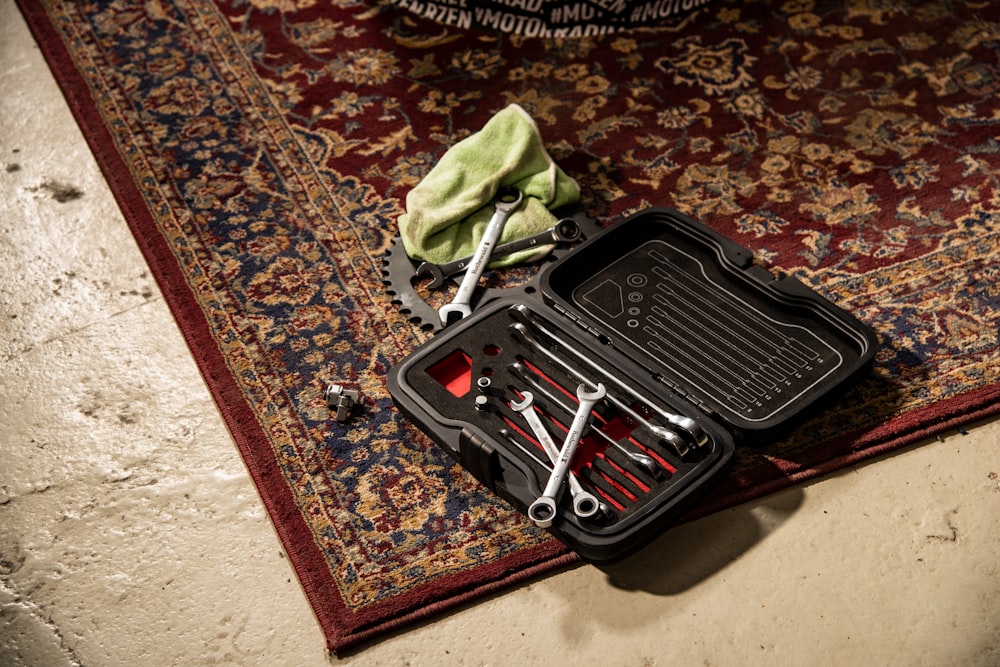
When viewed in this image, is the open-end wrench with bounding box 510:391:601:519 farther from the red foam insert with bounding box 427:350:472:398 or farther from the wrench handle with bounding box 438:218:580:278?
the wrench handle with bounding box 438:218:580:278

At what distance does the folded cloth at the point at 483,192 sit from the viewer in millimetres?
1574

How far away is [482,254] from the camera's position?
A: 61.2 inches

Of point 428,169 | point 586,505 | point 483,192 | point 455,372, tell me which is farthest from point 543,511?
point 428,169

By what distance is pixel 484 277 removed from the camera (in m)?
1.58

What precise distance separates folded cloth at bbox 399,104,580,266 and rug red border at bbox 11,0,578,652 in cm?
37

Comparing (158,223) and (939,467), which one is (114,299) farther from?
(939,467)

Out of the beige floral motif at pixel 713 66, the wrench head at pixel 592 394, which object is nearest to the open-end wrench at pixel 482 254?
the wrench head at pixel 592 394

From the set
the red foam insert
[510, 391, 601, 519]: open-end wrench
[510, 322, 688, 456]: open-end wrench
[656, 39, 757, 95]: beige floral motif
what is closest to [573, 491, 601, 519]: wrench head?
[510, 391, 601, 519]: open-end wrench

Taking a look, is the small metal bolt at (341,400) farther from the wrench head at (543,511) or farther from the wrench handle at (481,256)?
the wrench head at (543,511)

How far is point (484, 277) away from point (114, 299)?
612 mm

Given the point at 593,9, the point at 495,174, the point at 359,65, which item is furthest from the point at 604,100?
Answer: the point at 359,65

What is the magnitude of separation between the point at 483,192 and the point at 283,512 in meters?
0.61

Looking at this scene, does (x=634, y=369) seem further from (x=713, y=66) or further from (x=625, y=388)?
(x=713, y=66)

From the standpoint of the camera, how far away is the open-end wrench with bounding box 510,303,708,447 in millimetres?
1279
